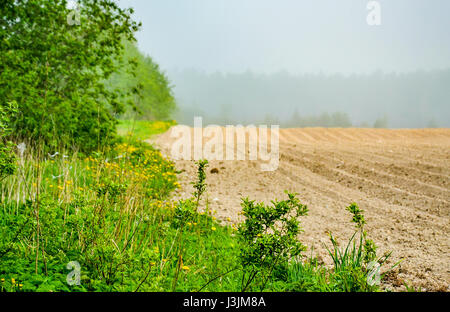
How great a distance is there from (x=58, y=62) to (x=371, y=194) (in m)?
6.41

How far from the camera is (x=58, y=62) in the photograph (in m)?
6.36

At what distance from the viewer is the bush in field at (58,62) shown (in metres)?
5.77

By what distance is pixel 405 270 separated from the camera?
275 centimetres

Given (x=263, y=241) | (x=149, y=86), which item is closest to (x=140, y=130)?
(x=149, y=86)

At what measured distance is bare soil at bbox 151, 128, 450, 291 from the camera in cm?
316

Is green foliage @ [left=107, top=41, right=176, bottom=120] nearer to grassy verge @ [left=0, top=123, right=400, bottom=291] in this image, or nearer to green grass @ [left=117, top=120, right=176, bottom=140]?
green grass @ [left=117, top=120, right=176, bottom=140]

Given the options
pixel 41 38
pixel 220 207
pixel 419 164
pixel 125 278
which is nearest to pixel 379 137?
pixel 419 164

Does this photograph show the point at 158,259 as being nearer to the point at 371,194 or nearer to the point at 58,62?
the point at 371,194

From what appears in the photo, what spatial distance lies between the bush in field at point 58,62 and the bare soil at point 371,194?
2.33 metres

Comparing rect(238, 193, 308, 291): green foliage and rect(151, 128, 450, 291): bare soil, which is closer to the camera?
rect(238, 193, 308, 291): green foliage

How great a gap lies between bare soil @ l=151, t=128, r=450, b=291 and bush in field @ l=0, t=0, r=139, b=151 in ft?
7.63

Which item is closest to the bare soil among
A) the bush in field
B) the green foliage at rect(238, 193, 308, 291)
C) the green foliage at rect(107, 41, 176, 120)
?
the green foliage at rect(238, 193, 308, 291)

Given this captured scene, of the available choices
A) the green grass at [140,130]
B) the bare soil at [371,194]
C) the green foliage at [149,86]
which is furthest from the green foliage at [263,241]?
the green foliage at [149,86]
